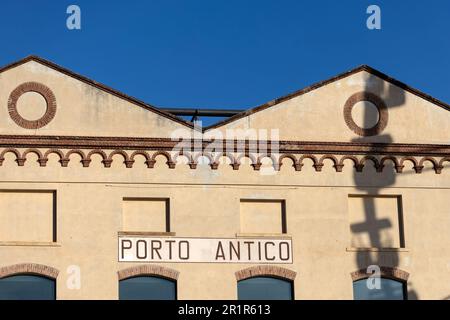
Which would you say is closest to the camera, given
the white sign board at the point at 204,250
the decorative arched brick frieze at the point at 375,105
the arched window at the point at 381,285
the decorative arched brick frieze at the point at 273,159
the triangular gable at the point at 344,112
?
the white sign board at the point at 204,250

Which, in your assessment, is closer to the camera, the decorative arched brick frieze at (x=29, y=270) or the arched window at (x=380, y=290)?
the decorative arched brick frieze at (x=29, y=270)

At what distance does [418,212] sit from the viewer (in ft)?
105

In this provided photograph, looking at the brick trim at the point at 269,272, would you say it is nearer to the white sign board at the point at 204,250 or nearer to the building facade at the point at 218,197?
the building facade at the point at 218,197

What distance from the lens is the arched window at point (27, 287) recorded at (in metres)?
29.8

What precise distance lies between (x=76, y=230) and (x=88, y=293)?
5.83 feet

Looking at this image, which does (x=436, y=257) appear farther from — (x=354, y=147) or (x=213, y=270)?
(x=213, y=270)

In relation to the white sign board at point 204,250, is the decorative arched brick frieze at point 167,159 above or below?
above

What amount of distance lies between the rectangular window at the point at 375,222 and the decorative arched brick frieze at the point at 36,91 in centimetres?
899

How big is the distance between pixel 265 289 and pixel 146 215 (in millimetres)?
3950

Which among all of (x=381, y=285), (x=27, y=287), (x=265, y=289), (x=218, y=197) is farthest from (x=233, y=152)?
(x=27, y=287)

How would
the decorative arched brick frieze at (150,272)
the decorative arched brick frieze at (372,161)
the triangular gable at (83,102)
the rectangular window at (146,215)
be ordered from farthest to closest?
1. the decorative arched brick frieze at (372,161)
2. the triangular gable at (83,102)
3. the rectangular window at (146,215)
4. the decorative arched brick frieze at (150,272)

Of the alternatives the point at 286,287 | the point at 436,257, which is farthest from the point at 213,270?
the point at 436,257

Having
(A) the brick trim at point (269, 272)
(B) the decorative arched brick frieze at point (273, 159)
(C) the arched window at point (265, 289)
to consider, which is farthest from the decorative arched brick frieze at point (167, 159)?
(C) the arched window at point (265, 289)

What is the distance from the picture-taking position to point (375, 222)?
31.9 m
